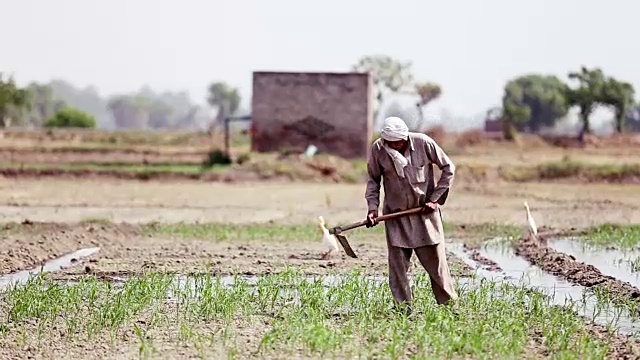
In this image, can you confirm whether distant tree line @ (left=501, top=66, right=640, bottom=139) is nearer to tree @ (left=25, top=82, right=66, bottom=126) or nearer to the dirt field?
the dirt field

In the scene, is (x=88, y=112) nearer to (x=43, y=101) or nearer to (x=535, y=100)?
(x=43, y=101)

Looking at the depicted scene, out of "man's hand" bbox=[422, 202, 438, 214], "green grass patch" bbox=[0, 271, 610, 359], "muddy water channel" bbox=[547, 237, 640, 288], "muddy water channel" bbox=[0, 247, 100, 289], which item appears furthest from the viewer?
"muddy water channel" bbox=[547, 237, 640, 288]

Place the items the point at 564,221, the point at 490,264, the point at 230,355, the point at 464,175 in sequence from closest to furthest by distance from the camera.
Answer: the point at 230,355 → the point at 490,264 → the point at 564,221 → the point at 464,175

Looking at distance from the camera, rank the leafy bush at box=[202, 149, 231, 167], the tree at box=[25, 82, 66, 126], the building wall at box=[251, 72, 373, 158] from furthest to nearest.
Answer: the tree at box=[25, 82, 66, 126] → the building wall at box=[251, 72, 373, 158] → the leafy bush at box=[202, 149, 231, 167]

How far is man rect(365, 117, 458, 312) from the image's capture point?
8680mm

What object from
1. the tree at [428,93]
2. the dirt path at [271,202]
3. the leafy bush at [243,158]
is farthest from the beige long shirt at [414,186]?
the tree at [428,93]

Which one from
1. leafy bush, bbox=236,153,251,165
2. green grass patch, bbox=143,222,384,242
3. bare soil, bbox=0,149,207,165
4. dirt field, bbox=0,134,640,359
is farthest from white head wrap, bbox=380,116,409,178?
bare soil, bbox=0,149,207,165

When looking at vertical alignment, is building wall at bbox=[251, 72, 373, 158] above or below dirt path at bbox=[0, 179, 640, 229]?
above

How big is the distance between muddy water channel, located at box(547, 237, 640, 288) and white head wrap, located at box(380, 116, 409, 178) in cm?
379

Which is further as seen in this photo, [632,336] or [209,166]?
[209,166]

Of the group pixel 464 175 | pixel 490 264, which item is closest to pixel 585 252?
pixel 490 264

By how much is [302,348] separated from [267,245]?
8048mm

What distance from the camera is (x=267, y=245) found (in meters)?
15.4

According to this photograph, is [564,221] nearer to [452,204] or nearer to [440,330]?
[452,204]
